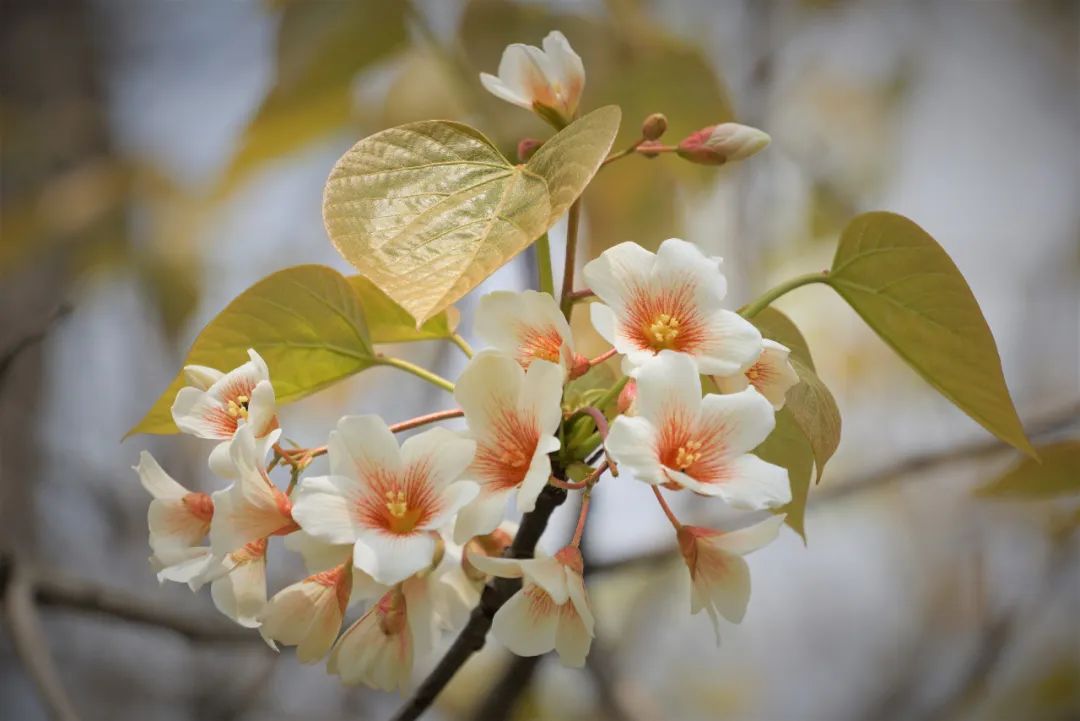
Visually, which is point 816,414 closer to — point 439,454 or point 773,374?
point 773,374

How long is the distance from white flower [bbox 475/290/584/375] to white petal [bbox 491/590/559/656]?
0.10 meters

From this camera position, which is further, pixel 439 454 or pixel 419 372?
pixel 419 372

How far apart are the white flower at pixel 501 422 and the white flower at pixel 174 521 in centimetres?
13

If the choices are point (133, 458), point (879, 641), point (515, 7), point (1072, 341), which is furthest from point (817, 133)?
point (133, 458)

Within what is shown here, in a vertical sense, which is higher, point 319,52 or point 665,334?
point 319,52

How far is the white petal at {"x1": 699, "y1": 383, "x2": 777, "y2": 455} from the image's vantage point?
0.36m

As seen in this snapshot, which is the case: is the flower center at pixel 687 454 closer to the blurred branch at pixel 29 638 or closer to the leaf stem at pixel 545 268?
the leaf stem at pixel 545 268

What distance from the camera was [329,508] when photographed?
0.36m

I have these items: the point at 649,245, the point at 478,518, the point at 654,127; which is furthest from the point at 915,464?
the point at 478,518

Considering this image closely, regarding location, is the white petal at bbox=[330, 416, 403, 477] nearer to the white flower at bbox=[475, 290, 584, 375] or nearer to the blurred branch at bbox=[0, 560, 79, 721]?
the white flower at bbox=[475, 290, 584, 375]

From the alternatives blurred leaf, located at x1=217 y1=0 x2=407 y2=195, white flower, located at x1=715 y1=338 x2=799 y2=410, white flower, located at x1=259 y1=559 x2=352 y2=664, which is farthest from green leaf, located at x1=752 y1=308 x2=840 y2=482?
blurred leaf, located at x1=217 y1=0 x2=407 y2=195

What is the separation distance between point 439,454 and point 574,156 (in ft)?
0.47

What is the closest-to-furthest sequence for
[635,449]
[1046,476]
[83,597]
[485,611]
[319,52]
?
[635,449] → [485,611] → [1046,476] → [83,597] → [319,52]

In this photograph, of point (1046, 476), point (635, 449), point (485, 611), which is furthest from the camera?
point (1046, 476)
